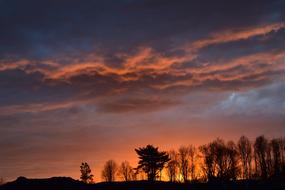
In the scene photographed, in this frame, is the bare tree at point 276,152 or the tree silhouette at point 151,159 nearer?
the tree silhouette at point 151,159

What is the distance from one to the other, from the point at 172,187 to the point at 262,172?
5707 cm

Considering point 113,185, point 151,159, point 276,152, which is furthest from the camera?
point 276,152

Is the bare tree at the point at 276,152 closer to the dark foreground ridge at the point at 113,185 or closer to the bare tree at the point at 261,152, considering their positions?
the bare tree at the point at 261,152

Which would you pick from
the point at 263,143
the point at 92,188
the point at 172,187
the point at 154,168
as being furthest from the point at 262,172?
the point at 92,188

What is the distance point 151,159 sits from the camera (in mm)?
89438

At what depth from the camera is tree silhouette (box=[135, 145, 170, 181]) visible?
293 feet

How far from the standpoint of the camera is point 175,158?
4882 inches

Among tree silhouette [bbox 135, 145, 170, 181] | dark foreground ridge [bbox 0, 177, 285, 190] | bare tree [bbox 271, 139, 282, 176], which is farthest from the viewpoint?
bare tree [bbox 271, 139, 282, 176]

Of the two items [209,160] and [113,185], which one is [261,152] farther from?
[113,185]

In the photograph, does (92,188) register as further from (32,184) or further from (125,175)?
(125,175)

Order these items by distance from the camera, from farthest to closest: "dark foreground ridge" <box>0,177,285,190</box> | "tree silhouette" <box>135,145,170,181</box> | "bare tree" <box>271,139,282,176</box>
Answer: "bare tree" <box>271,139,282,176</box>
"tree silhouette" <box>135,145,170,181</box>
"dark foreground ridge" <box>0,177,285,190</box>

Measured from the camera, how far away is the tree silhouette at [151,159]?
89.4m

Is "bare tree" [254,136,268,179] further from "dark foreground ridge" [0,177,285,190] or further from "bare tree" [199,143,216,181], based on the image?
"dark foreground ridge" [0,177,285,190]

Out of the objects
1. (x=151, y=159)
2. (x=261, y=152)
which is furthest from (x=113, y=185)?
(x=261, y=152)
